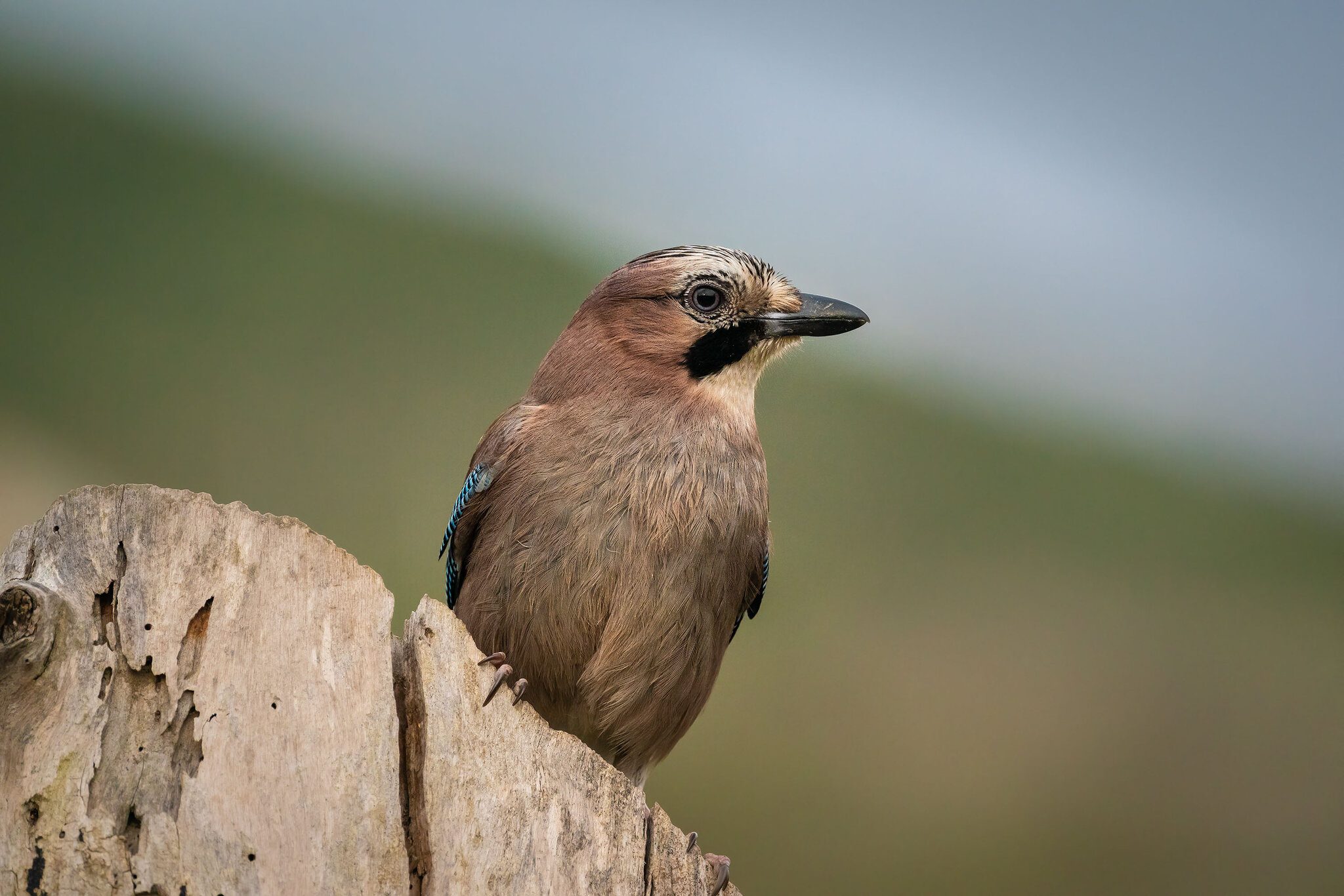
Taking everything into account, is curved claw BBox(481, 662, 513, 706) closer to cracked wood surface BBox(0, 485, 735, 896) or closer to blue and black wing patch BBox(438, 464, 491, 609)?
cracked wood surface BBox(0, 485, 735, 896)

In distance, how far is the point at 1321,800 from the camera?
25.5 ft

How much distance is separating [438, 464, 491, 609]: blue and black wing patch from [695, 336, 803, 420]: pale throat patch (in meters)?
0.76

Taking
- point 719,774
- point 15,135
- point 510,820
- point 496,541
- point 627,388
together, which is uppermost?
point 15,135

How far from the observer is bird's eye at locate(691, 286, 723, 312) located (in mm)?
Result: 3713

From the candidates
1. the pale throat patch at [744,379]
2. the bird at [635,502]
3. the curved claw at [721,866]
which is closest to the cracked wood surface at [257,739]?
the curved claw at [721,866]

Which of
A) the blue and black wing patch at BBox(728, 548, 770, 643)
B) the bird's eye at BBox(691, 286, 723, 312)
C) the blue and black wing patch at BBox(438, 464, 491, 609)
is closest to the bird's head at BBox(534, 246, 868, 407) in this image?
the bird's eye at BBox(691, 286, 723, 312)

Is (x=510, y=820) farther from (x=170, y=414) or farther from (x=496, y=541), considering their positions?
(x=170, y=414)

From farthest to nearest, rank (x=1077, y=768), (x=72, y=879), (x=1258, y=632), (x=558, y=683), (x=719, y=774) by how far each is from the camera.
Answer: (x=1258, y=632)
(x=1077, y=768)
(x=719, y=774)
(x=558, y=683)
(x=72, y=879)

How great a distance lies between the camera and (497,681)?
2561mm

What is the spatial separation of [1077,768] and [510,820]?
20.2ft

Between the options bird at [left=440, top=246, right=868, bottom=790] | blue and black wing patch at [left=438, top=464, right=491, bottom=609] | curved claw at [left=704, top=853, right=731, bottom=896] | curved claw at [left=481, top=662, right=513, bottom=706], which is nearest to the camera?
curved claw at [left=481, top=662, right=513, bottom=706]

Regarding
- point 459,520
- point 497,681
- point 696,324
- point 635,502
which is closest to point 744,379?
point 696,324

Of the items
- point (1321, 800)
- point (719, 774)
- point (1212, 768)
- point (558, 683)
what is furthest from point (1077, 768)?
point (558, 683)

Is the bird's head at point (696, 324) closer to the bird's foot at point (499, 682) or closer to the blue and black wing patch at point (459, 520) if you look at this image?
the blue and black wing patch at point (459, 520)
